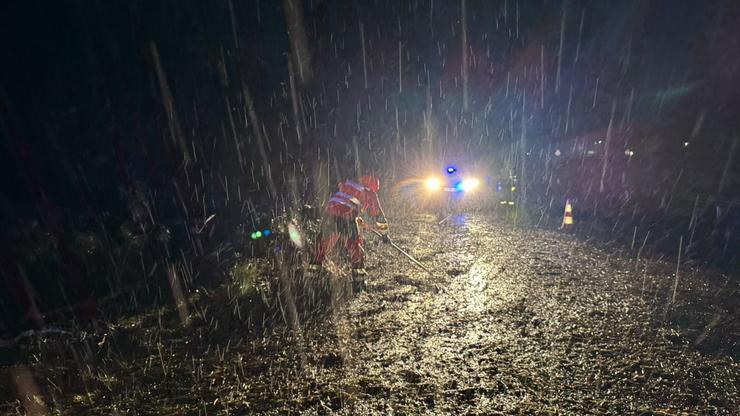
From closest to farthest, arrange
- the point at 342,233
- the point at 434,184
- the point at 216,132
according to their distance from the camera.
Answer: the point at 342,233
the point at 216,132
the point at 434,184

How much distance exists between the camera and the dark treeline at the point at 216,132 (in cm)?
575

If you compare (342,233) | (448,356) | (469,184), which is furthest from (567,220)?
(469,184)

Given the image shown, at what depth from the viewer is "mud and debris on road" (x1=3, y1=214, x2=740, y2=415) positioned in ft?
10.6

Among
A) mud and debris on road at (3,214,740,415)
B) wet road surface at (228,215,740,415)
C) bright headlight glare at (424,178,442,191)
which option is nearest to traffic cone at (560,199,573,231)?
wet road surface at (228,215,740,415)

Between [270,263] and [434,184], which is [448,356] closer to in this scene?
[270,263]

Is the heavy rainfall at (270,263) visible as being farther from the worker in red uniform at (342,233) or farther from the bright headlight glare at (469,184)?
the bright headlight glare at (469,184)

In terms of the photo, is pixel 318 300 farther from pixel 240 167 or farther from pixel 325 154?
pixel 325 154

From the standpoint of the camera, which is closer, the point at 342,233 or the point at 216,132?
the point at 342,233

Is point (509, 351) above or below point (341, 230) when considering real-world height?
below

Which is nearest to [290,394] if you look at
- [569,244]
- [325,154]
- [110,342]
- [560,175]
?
[110,342]

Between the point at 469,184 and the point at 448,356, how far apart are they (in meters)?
14.3

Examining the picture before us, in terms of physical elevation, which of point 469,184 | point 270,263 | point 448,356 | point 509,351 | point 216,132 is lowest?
point 448,356

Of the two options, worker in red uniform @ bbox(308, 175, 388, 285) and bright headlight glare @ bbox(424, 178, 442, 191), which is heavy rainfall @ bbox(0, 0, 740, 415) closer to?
worker in red uniform @ bbox(308, 175, 388, 285)

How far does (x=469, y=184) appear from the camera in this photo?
688 inches
